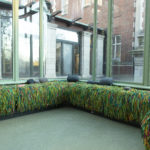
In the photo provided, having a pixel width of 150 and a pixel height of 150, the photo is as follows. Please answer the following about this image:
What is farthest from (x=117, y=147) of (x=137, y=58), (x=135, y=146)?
(x=137, y=58)

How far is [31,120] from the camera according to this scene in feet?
8.28

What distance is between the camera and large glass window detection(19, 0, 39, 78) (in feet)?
11.3

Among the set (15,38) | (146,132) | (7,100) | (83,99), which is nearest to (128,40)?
(83,99)

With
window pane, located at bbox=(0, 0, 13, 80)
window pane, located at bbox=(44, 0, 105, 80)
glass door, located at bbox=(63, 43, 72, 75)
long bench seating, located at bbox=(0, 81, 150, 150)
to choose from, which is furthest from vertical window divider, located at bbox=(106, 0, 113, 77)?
window pane, located at bbox=(0, 0, 13, 80)

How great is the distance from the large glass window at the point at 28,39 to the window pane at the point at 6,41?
238 millimetres

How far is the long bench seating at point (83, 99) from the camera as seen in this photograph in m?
2.21

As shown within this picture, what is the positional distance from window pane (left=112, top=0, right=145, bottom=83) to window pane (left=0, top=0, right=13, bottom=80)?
2333 mm

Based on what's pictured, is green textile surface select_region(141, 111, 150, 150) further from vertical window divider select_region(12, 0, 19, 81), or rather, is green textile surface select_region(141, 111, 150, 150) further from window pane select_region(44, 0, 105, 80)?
vertical window divider select_region(12, 0, 19, 81)

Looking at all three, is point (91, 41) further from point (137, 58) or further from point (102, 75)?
point (137, 58)

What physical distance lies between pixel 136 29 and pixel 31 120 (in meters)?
2.64

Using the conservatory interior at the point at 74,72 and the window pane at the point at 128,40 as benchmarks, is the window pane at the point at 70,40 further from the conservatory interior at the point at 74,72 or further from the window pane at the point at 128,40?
the window pane at the point at 128,40

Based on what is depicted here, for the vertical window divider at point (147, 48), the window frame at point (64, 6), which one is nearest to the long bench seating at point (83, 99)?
the vertical window divider at point (147, 48)

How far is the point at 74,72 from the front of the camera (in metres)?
4.30

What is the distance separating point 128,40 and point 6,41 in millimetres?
2640
